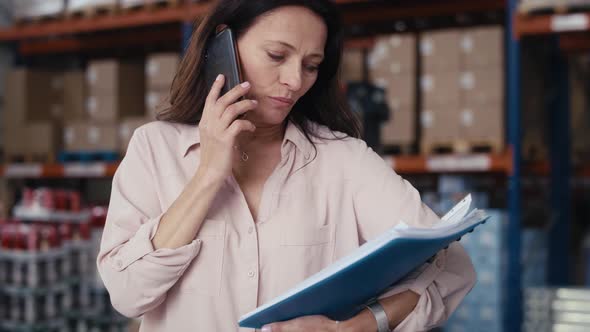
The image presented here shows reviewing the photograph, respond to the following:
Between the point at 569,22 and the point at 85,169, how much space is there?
350cm

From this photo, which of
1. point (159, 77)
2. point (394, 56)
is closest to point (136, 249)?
point (394, 56)

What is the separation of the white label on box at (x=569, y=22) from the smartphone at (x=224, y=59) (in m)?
2.84

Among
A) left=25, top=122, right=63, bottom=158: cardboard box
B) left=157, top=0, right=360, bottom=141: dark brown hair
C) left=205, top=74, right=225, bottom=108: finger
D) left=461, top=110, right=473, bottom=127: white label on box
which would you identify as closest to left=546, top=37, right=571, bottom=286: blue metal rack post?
left=461, top=110, right=473, bottom=127: white label on box

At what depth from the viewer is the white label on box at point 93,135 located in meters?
5.44

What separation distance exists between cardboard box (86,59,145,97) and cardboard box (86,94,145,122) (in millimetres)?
31

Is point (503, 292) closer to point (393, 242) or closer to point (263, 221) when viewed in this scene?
point (263, 221)

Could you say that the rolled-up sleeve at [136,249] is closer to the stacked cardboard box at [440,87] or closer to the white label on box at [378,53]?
the stacked cardboard box at [440,87]

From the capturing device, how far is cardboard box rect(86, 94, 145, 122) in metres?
5.41

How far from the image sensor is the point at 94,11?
17.8 ft

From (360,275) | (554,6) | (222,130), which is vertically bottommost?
(360,275)

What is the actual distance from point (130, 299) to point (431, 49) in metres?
3.56

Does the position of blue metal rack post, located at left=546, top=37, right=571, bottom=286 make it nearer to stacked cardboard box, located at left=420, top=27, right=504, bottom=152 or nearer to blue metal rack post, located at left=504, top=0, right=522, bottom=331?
stacked cardboard box, located at left=420, top=27, right=504, bottom=152

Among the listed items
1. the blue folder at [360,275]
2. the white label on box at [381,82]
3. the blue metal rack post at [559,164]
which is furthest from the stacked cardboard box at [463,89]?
the blue folder at [360,275]

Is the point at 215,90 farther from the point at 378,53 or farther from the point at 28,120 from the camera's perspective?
the point at 28,120
